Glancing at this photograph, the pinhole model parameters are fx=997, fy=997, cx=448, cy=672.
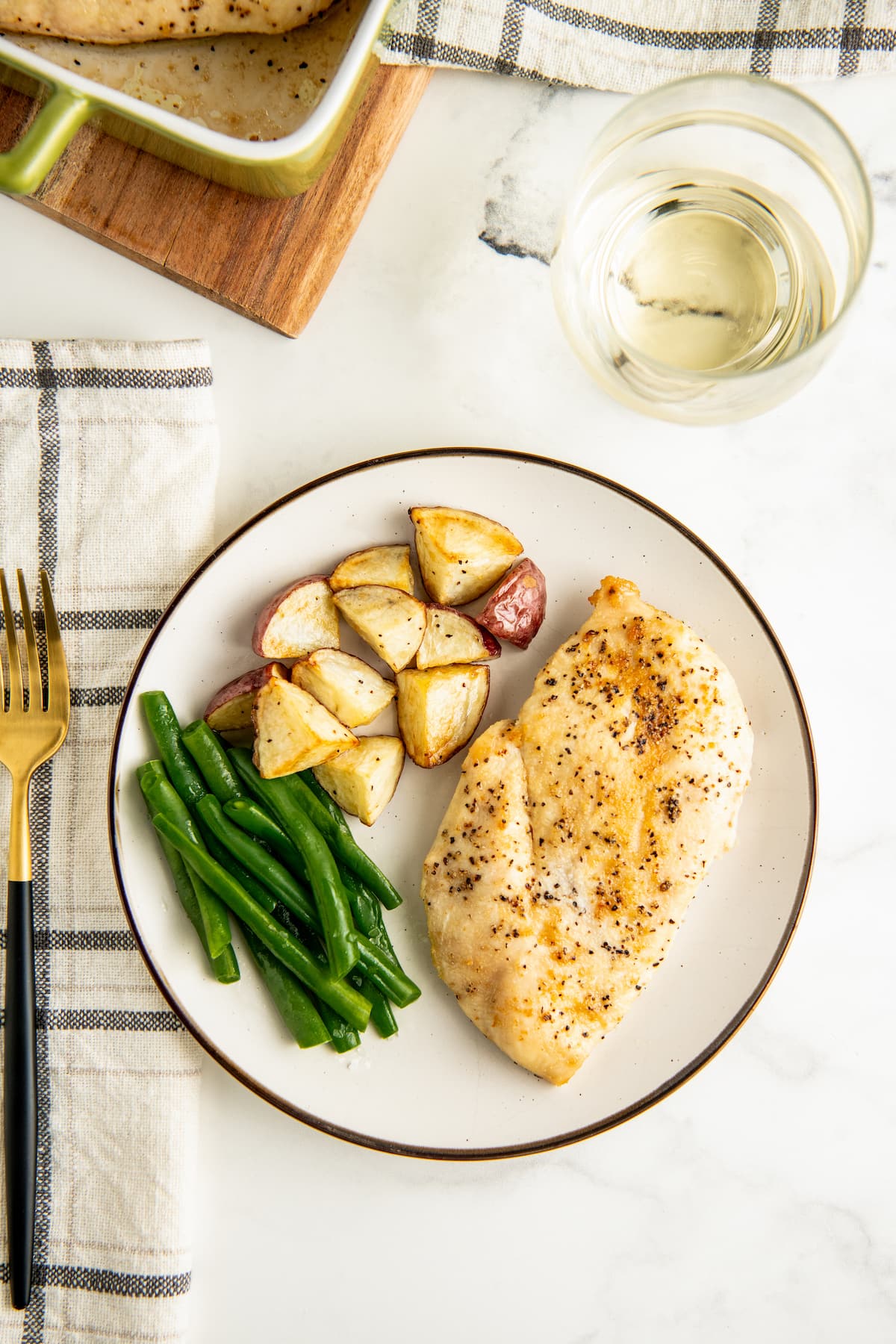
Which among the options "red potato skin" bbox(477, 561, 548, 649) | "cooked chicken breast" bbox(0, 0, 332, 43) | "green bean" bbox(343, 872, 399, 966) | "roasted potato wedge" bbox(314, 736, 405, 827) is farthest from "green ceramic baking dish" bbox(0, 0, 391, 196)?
"green bean" bbox(343, 872, 399, 966)

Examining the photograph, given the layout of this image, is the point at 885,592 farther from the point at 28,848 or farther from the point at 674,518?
the point at 28,848

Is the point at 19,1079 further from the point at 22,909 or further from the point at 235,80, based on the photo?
the point at 235,80

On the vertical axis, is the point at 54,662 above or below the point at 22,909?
above

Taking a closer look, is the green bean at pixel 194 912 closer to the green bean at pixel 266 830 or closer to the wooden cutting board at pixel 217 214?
the green bean at pixel 266 830

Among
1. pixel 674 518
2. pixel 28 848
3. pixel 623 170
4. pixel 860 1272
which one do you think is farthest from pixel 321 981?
pixel 623 170

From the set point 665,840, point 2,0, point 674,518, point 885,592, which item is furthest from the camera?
point 885,592

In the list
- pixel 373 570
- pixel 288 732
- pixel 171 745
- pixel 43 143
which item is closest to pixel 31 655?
pixel 171 745
